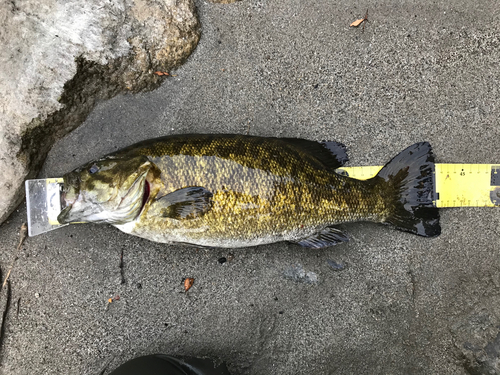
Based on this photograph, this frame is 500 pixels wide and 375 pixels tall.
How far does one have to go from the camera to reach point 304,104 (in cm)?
304

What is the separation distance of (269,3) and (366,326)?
126 inches

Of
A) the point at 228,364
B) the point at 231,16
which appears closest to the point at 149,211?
the point at 228,364

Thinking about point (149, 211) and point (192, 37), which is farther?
point (192, 37)

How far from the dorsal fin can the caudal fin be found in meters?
0.39

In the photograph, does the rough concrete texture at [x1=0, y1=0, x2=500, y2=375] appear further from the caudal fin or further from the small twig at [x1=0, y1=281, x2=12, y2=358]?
the caudal fin

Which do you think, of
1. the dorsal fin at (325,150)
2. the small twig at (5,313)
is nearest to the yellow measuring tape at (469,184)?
the dorsal fin at (325,150)

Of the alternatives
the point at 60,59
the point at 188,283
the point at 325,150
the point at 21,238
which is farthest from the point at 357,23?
the point at 21,238

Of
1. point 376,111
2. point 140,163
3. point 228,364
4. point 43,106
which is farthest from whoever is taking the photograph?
point 376,111

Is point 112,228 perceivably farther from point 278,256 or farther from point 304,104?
point 304,104

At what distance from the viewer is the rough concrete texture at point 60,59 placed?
263 cm

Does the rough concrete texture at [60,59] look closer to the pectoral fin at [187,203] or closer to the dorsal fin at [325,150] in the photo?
the pectoral fin at [187,203]

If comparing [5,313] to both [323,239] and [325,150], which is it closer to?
[323,239]

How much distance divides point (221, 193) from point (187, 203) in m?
0.28

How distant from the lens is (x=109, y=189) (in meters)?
2.41
